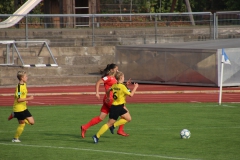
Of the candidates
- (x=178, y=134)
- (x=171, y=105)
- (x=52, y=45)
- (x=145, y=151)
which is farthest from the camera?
(x=52, y=45)

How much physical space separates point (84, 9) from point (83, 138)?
102ft

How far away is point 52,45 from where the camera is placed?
107 ft

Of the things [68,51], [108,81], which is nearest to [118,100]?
[108,81]

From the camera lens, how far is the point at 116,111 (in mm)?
13703

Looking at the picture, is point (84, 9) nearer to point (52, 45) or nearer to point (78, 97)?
point (52, 45)

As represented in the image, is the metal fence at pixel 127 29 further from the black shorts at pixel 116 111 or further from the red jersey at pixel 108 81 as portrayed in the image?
the black shorts at pixel 116 111

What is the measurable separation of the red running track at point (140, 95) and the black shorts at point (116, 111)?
29.2ft

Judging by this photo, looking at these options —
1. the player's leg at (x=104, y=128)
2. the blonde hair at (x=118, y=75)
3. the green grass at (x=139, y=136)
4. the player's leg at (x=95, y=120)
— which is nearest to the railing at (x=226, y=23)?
the green grass at (x=139, y=136)

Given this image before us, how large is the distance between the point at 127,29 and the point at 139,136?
20949mm

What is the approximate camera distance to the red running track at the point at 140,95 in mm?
22984

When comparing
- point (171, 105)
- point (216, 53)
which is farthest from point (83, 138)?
point (216, 53)

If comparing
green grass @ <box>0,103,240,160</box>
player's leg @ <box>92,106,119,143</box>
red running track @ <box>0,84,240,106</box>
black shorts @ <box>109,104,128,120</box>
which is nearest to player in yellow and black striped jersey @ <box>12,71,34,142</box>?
green grass @ <box>0,103,240,160</box>

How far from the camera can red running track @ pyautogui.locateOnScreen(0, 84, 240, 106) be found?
2298cm

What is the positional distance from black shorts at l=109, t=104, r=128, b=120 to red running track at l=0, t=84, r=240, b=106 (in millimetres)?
8887
